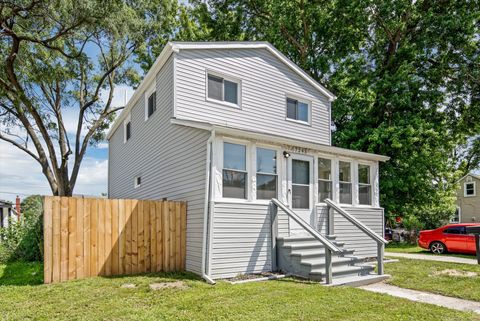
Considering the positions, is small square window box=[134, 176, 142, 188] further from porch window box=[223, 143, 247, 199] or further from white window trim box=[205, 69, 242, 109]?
porch window box=[223, 143, 247, 199]

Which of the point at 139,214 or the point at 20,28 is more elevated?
the point at 20,28

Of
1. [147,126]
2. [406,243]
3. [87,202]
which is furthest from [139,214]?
[406,243]

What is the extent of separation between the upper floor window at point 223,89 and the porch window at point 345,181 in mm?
3803

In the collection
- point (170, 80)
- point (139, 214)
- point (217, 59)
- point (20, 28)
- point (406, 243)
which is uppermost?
point (20, 28)

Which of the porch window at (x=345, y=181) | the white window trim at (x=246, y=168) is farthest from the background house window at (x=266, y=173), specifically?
the porch window at (x=345, y=181)

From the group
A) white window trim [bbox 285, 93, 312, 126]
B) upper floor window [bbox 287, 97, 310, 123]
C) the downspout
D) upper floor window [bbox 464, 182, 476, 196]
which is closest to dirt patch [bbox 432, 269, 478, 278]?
the downspout

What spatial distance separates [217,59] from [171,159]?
11.1 feet

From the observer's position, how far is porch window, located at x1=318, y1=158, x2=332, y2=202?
32.3 ft

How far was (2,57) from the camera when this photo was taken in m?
16.8

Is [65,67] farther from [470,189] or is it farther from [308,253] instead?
[470,189]

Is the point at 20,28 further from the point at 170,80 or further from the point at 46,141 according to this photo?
the point at 170,80

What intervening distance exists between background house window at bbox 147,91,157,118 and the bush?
478cm

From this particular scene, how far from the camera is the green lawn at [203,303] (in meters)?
4.93

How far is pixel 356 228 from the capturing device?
10.4m
